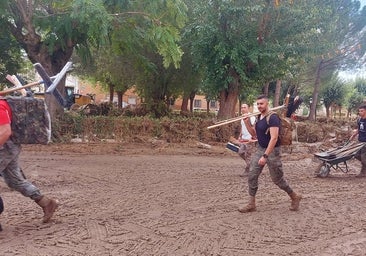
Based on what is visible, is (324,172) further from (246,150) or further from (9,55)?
(9,55)

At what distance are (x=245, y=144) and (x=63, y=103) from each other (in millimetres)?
4674

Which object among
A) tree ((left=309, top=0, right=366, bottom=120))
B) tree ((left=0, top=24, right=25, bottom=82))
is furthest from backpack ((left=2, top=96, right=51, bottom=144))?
tree ((left=309, top=0, right=366, bottom=120))

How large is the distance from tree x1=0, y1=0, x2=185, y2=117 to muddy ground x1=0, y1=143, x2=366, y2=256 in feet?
12.4

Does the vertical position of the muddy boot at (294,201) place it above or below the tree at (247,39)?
below

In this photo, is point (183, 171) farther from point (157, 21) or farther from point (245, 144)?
point (157, 21)

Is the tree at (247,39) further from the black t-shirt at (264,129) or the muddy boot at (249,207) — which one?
the muddy boot at (249,207)

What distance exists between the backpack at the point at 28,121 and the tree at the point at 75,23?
5.61 meters

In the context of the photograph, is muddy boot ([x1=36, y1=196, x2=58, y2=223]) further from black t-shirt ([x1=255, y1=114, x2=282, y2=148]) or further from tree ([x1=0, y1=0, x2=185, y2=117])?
tree ([x1=0, y1=0, x2=185, y2=117])

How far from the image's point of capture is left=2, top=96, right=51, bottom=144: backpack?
14.1ft

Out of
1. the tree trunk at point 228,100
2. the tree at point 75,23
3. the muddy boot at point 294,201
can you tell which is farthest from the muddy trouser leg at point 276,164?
the tree trunk at point 228,100

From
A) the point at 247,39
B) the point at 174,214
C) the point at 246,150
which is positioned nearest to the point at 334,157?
the point at 246,150

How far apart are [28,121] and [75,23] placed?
7321 millimetres

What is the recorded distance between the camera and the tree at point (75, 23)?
410 inches

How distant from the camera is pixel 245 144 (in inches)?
329
